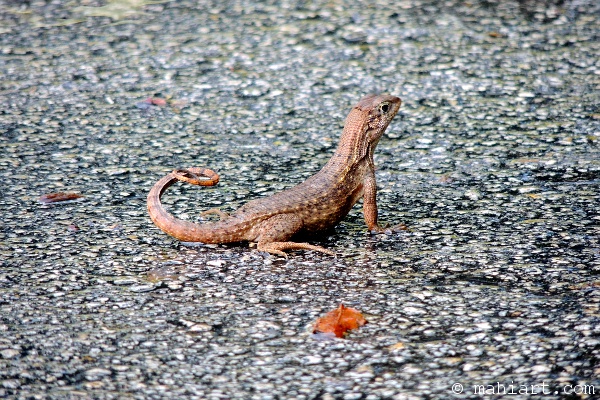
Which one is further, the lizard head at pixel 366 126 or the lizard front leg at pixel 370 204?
the lizard head at pixel 366 126

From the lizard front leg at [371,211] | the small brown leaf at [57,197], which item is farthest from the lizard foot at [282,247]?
the small brown leaf at [57,197]

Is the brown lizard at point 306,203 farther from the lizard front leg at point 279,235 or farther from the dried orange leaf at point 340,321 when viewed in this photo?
the dried orange leaf at point 340,321

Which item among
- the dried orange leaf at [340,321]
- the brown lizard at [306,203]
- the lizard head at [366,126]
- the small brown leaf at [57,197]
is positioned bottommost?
the small brown leaf at [57,197]

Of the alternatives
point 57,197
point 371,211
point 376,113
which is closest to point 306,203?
point 371,211

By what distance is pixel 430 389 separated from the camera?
3.41m

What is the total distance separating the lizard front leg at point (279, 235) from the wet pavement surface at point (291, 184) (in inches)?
2.5

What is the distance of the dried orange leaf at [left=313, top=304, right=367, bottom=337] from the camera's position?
3908 millimetres

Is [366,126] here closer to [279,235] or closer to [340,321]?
[279,235]

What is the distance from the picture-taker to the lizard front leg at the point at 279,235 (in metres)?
4.82

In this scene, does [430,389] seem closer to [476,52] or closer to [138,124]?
[138,124]

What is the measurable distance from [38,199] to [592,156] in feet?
13.8

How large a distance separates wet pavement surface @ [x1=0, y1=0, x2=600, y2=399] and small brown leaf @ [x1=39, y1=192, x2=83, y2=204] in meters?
0.06

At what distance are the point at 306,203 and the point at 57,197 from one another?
1879 mm

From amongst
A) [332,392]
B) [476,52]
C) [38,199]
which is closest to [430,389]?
[332,392]
